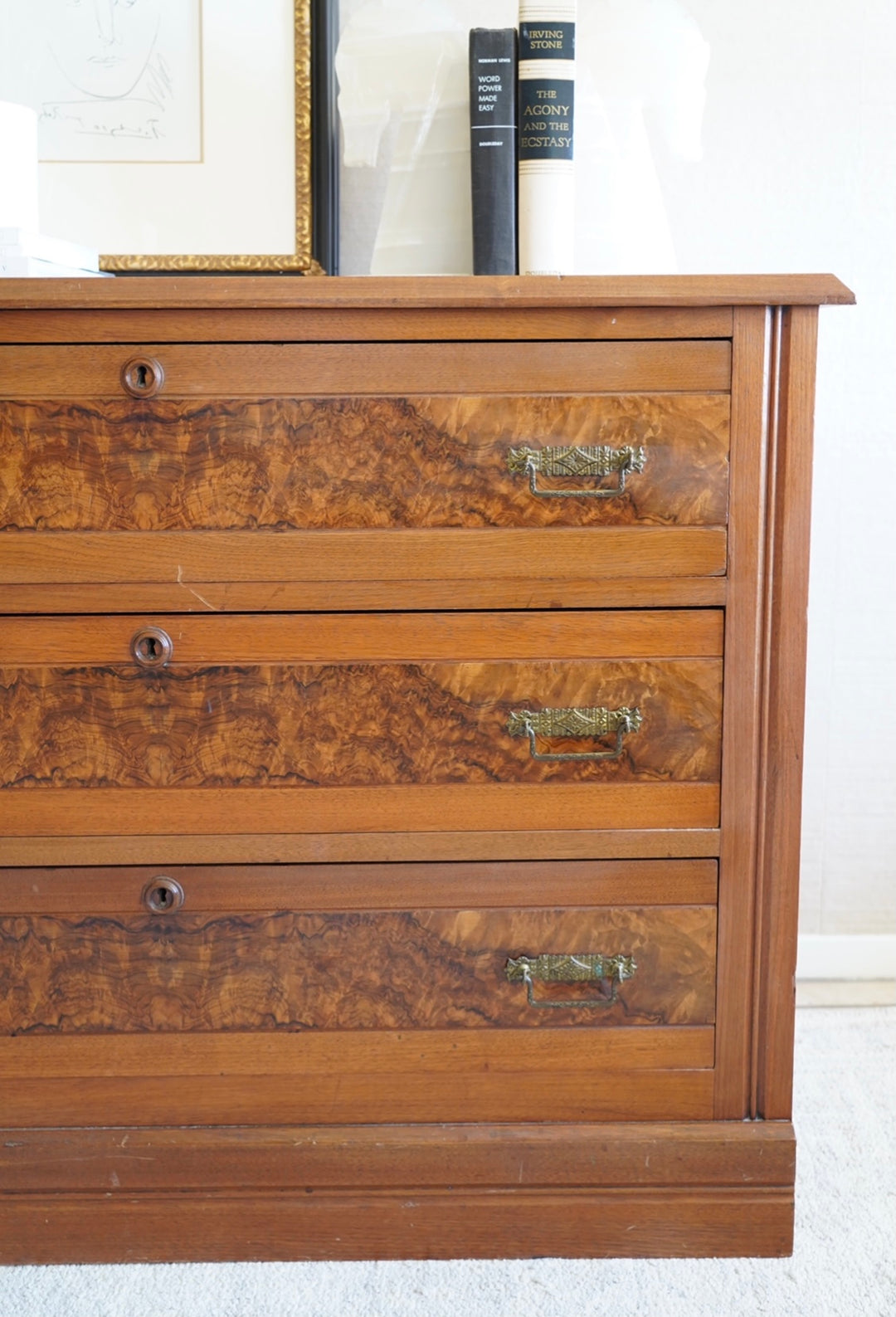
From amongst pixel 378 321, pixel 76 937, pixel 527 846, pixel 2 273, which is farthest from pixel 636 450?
pixel 76 937

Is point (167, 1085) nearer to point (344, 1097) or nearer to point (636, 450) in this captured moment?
point (344, 1097)

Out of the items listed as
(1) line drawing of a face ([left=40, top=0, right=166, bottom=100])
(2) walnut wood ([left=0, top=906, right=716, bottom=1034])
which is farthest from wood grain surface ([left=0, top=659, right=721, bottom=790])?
(1) line drawing of a face ([left=40, top=0, right=166, bottom=100])

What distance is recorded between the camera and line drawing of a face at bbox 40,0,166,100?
137 cm

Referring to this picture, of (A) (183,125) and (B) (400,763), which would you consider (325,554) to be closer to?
(B) (400,763)

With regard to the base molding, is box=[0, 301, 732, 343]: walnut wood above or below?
above

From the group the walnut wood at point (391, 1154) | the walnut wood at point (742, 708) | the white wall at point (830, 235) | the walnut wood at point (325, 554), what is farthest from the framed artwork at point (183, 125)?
the walnut wood at point (391, 1154)

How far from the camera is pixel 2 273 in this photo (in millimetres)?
1043

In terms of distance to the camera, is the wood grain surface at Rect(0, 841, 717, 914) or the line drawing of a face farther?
the line drawing of a face

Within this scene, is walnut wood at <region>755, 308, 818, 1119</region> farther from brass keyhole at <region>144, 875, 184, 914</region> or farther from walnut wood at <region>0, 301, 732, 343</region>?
brass keyhole at <region>144, 875, 184, 914</region>

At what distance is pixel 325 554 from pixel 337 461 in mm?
87

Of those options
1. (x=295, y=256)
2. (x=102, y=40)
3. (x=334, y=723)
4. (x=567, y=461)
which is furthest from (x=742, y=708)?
(x=102, y=40)

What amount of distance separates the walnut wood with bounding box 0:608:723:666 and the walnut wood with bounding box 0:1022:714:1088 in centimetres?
38

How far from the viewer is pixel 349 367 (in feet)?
3.39

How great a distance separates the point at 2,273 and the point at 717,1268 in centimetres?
120
